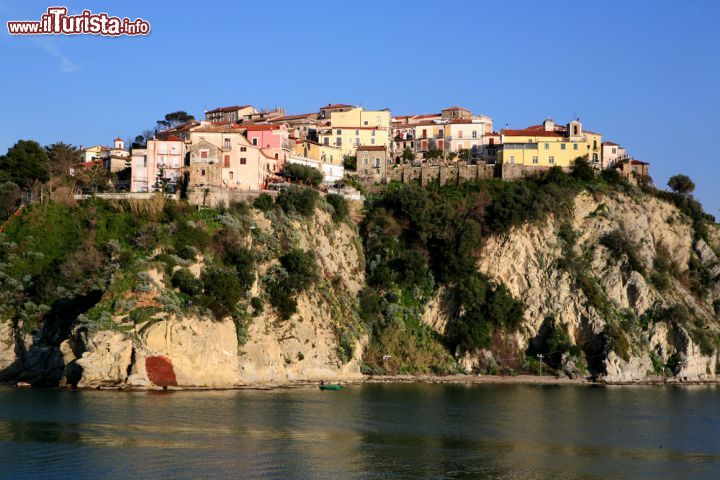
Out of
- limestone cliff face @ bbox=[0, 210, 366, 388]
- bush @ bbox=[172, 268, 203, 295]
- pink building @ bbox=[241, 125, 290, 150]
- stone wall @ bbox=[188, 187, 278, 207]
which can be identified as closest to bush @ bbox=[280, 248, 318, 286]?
limestone cliff face @ bbox=[0, 210, 366, 388]

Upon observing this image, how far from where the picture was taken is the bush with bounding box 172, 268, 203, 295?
64500mm

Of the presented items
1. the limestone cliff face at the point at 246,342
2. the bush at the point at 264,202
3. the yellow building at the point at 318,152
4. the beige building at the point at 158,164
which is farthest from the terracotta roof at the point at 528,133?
the beige building at the point at 158,164

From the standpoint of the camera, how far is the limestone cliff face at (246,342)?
A: 59688 millimetres

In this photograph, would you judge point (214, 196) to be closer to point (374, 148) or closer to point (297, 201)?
point (297, 201)

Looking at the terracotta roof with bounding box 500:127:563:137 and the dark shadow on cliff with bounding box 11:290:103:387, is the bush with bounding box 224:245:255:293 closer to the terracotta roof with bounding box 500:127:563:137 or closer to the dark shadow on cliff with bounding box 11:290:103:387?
the dark shadow on cliff with bounding box 11:290:103:387

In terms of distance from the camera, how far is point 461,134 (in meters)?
98.1

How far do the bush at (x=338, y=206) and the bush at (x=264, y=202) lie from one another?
608 cm

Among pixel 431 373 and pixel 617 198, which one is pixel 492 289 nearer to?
pixel 431 373

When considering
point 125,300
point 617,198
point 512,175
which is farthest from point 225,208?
point 617,198

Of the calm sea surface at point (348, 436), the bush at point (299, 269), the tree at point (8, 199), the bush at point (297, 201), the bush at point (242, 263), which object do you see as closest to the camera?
the calm sea surface at point (348, 436)

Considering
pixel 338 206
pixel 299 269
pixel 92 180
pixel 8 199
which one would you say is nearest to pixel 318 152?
pixel 338 206

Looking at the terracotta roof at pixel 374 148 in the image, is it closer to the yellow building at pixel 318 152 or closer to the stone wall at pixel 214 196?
the yellow building at pixel 318 152

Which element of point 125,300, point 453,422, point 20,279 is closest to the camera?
point 453,422

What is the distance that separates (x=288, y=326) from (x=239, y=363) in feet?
18.0
